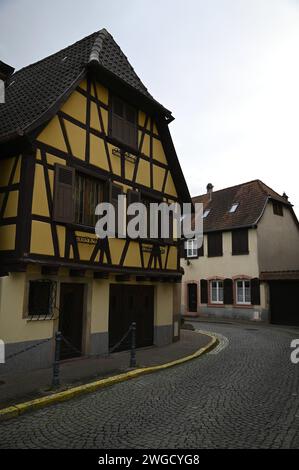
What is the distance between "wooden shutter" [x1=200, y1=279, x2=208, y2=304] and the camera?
84.6 feet

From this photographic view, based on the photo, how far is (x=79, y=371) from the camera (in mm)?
8305

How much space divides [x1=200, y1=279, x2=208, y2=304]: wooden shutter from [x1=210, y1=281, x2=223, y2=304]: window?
1.53ft

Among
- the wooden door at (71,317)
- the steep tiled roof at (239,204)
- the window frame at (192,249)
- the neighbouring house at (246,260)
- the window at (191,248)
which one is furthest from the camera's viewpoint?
the window at (191,248)

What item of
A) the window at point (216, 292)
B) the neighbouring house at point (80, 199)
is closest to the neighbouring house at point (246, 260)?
the window at point (216, 292)

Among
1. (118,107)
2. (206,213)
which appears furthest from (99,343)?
(206,213)

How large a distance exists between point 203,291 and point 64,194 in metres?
18.5

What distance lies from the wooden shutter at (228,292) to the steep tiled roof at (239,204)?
3.66 metres

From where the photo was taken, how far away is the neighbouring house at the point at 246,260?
22250 millimetres

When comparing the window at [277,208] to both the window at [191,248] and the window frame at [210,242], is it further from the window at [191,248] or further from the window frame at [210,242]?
the window at [191,248]

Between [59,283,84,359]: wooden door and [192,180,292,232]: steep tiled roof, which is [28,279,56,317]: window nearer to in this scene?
[59,283,84,359]: wooden door
